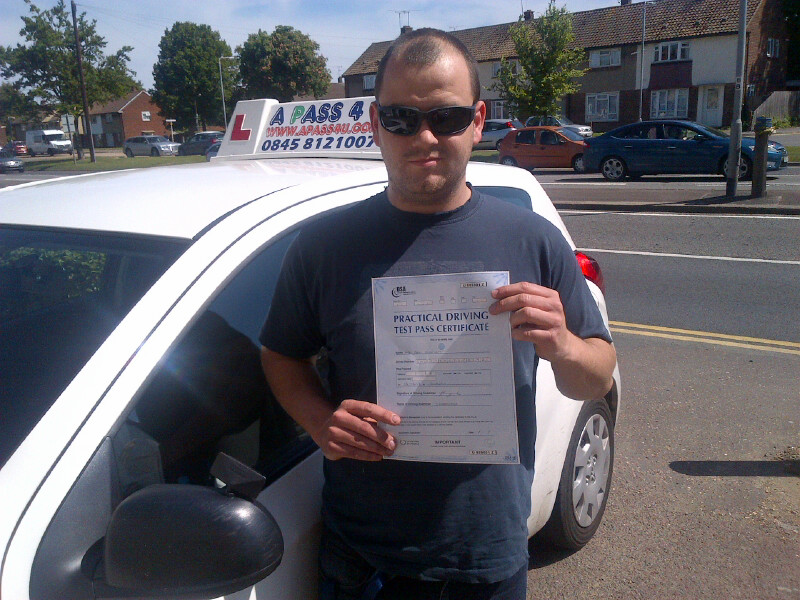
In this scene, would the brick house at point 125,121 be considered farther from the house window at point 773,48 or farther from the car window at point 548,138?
the car window at point 548,138

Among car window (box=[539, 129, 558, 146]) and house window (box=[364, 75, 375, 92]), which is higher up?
house window (box=[364, 75, 375, 92])

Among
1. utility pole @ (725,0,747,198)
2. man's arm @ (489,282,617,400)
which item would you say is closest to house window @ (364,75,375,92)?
A: utility pole @ (725,0,747,198)

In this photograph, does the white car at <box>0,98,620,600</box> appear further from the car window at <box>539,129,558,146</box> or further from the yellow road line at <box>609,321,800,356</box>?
the car window at <box>539,129,558,146</box>

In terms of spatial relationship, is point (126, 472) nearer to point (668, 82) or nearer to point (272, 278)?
point (272, 278)

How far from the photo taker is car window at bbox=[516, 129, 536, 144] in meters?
24.3

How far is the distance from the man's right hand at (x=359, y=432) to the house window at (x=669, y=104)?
159ft

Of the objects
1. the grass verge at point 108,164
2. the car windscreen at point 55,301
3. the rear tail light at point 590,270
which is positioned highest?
the car windscreen at point 55,301

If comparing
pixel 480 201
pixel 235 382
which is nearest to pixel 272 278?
pixel 235 382

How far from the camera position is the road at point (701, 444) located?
10.2ft

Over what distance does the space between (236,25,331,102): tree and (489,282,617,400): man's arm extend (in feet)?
213

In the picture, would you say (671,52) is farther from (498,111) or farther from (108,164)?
(108,164)

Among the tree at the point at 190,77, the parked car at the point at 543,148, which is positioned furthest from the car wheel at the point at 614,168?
the tree at the point at 190,77

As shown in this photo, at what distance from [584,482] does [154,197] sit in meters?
2.19

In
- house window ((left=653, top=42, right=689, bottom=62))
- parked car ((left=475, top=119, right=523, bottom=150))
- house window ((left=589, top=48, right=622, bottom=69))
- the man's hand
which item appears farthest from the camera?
house window ((left=589, top=48, right=622, bottom=69))
